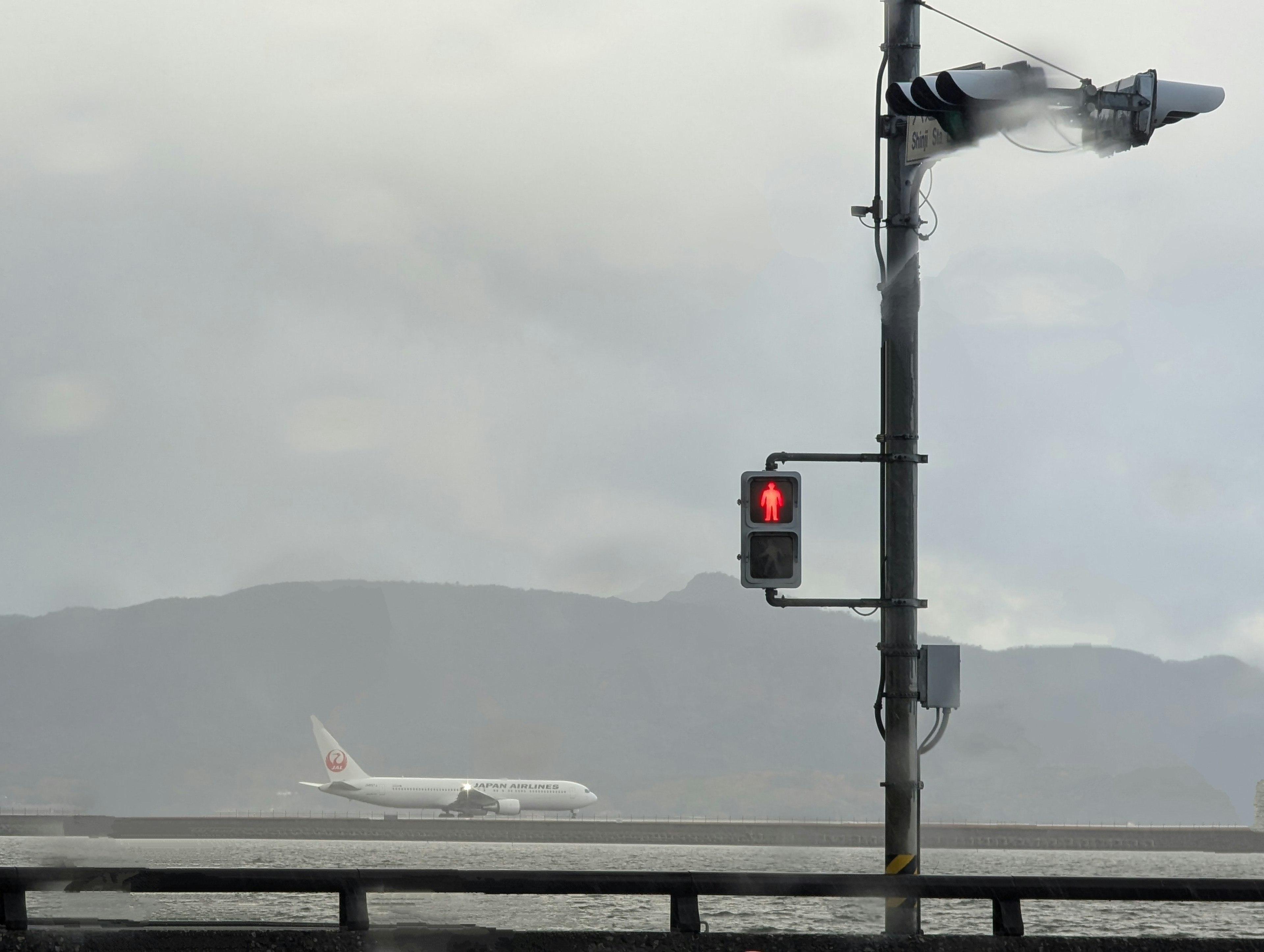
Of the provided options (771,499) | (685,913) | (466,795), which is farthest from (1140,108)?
(466,795)

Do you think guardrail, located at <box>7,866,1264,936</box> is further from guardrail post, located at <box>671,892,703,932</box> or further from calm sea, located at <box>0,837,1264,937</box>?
calm sea, located at <box>0,837,1264,937</box>

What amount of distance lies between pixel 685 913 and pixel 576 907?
33477 millimetres

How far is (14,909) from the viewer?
1001cm

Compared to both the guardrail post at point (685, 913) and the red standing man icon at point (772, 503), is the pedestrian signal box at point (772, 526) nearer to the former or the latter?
the red standing man icon at point (772, 503)

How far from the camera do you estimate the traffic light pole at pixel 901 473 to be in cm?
1202

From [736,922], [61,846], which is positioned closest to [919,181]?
[61,846]

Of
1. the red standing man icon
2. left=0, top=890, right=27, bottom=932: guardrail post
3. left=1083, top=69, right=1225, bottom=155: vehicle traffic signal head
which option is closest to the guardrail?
left=0, top=890, right=27, bottom=932: guardrail post

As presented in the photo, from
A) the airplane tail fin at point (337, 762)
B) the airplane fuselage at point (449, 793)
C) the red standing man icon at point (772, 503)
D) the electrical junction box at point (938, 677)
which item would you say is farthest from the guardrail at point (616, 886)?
the airplane tail fin at point (337, 762)

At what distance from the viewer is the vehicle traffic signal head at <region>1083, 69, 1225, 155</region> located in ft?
36.5

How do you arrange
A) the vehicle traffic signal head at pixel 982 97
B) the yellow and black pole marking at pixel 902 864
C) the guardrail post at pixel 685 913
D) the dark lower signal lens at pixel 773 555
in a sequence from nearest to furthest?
the guardrail post at pixel 685 913 < the vehicle traffic signal head at pixel 982 97 < the yellow and black pole marking at pixel 902 864 < the dark lower signal lens at pixel 773 555

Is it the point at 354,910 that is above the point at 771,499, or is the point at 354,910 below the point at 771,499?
below

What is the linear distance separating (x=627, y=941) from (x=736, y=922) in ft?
77.0

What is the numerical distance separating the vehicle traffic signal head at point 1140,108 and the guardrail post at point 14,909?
9664mm

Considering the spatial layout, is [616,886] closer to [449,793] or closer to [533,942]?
[533,942]
